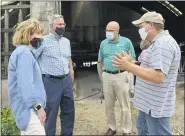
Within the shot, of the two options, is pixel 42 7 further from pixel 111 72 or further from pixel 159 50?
pixel 159 50

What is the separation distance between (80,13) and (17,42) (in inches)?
796

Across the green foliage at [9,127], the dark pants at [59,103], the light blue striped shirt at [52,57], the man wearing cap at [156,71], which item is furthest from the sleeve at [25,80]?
the green foliage at [9,127]

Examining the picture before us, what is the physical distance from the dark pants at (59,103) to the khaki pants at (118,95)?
67 centimetres

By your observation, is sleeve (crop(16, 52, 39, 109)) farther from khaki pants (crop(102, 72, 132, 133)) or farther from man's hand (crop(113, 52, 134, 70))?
khaki pants (crop(102, 72, 132, 133))

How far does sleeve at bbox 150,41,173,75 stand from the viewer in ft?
11.4

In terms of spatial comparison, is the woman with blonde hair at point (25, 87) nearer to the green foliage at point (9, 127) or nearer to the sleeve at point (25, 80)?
the sleeve at point (25, 80)

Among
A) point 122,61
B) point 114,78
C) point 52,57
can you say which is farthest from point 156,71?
point 114,78

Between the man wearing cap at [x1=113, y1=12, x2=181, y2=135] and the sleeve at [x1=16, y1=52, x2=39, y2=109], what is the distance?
801mm

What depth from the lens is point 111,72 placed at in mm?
5645

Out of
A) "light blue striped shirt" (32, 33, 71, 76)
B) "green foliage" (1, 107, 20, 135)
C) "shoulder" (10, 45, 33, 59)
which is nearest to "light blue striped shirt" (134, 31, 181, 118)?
"shoulder" (10, 45, 33, 59)

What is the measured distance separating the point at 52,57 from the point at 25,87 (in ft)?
4.91

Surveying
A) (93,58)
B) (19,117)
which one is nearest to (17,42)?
(19,117)

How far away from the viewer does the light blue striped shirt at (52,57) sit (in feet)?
16.3

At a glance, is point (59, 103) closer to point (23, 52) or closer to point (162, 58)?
point (23, 52)
